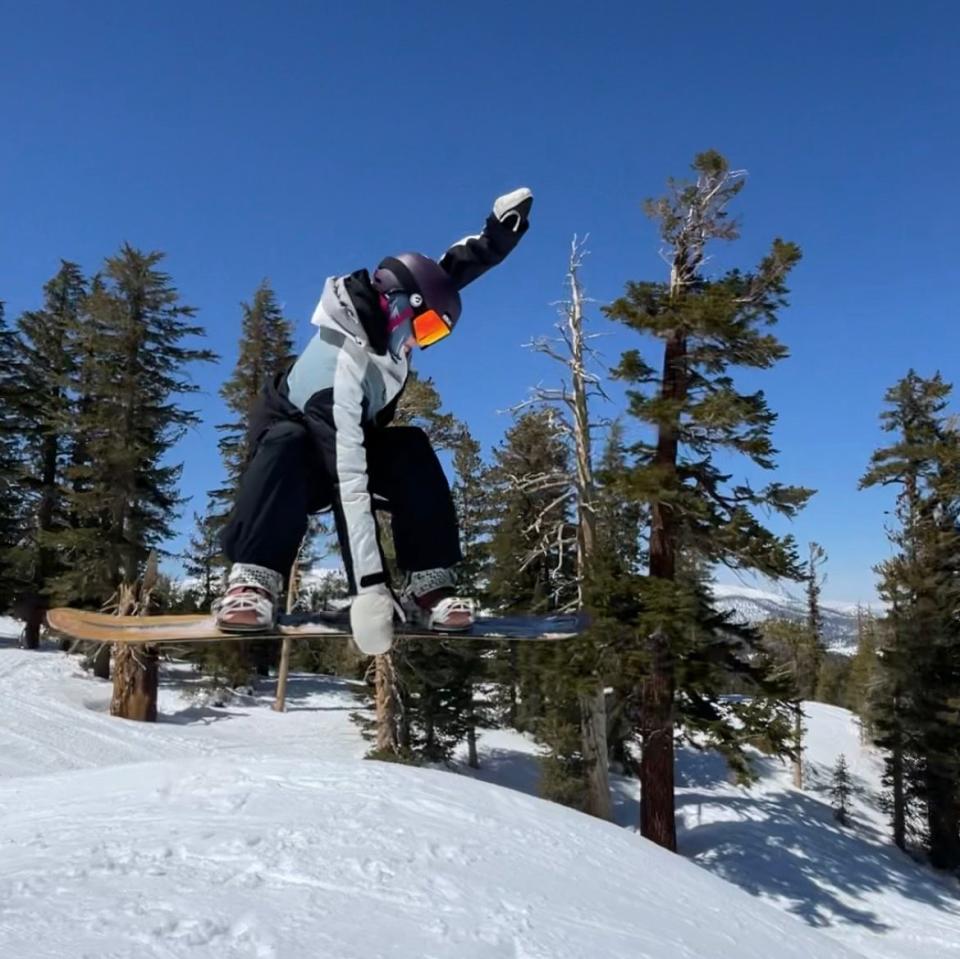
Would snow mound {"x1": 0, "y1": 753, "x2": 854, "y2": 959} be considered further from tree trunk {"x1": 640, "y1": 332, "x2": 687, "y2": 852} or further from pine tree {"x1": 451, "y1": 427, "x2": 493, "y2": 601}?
pine tree {"x1": 451, "y1": 427, "x2": 493, "y2": 601}

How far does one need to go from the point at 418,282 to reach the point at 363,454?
2.38ft

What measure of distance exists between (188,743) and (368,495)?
→ 14.7 metres

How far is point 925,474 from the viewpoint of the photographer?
21578 millimetres

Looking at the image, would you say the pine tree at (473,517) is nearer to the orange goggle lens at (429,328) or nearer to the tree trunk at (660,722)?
the tree trunk at (660,722)

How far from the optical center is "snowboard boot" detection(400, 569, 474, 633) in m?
3.07

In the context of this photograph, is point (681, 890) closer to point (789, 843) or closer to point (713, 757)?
point (789, 843)

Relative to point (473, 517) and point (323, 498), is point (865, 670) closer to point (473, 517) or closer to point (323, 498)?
point (473, 517)

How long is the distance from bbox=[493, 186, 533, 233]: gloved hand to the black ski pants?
975 millimetres

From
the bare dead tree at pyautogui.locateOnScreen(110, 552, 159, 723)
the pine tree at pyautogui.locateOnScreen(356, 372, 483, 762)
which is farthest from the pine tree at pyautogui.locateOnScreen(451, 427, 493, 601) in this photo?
the bare dead tree at pyautogui.locateOnScreen(110, 552, 159, 723)

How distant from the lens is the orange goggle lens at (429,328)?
298 centimetres

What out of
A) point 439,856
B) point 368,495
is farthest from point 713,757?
point 368,495

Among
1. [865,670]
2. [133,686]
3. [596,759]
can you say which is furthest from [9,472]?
[865,670]

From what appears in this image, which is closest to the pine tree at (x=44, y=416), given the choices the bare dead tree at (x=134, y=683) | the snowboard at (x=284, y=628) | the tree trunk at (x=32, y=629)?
the tree trunk at (x=32, y=629)

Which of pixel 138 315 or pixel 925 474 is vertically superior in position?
pixel 138 315
